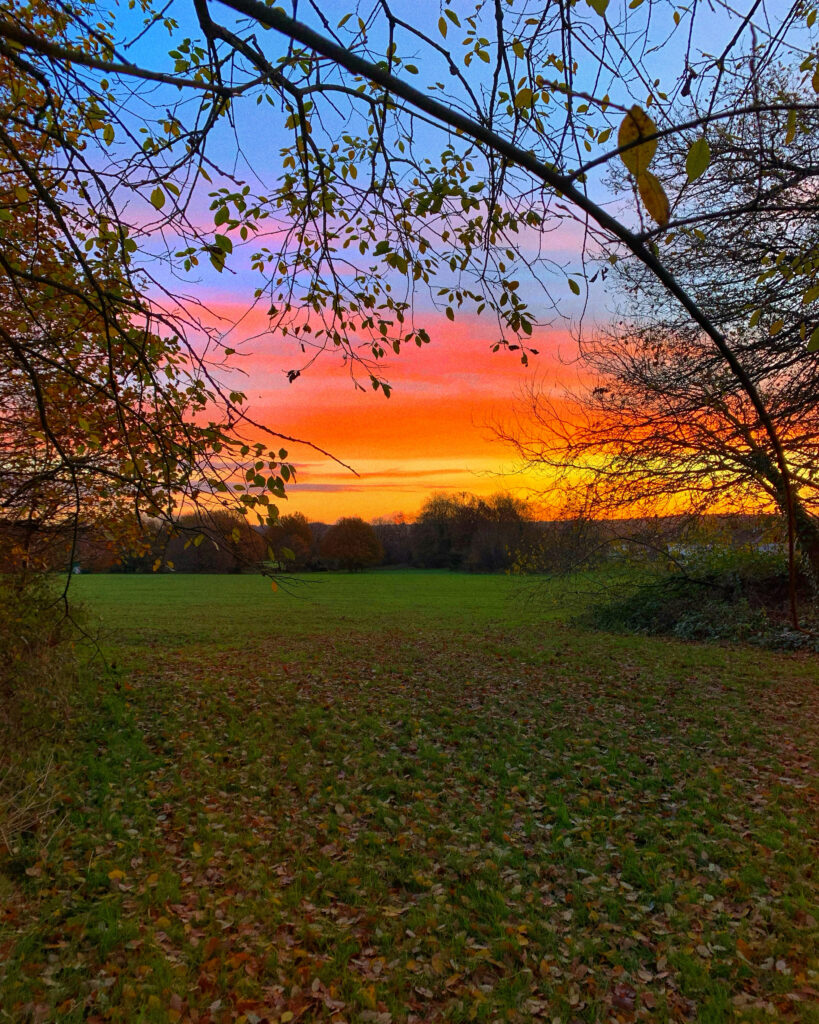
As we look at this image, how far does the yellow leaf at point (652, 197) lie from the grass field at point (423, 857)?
3176 millimetres

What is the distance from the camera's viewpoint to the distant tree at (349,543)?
172ft

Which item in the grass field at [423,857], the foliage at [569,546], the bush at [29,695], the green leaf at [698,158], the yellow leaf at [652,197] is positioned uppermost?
the green leaf at [698,158]

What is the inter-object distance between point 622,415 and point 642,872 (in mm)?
8578

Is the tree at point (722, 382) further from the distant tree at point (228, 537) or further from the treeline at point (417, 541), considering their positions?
the treeline at point (417, 541)

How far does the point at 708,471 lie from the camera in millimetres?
11203

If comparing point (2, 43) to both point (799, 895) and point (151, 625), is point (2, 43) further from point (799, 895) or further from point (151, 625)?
point (151, 625)

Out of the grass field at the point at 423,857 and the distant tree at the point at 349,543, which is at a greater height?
the distant tree at the point at 349,543

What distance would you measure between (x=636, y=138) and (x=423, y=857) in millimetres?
5301

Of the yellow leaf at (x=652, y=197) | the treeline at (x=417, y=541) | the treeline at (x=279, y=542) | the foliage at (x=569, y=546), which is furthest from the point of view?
the treeline at (x=417, y=541)

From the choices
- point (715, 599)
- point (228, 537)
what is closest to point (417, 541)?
point (715, 599)

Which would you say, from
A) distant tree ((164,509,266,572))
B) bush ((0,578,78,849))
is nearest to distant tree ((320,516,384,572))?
bush ((0,578,78,849))

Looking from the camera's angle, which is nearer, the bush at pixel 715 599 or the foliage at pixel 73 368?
the foliage at pixel 73 368

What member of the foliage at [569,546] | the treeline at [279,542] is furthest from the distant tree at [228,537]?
the foliage at [569,546]

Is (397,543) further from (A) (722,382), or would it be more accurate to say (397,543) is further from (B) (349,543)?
(A) (722,382)
